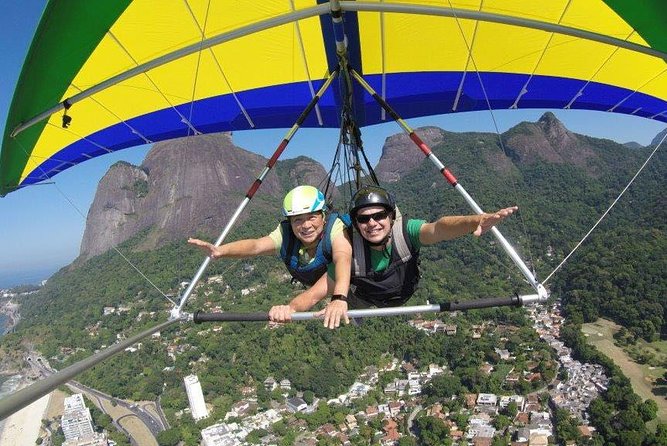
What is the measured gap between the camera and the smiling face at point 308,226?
9.91ft

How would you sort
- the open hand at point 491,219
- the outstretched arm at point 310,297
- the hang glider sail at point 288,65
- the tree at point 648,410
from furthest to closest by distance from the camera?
the tree at point 648,410, the outstretched arm at point 310,297, the hang glider sail at point 288,65, the open hand at point 491,219

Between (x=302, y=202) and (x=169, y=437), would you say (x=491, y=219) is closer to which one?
(x=302, y=202)

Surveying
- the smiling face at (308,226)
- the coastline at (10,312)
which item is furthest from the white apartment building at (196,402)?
the coastline at (10,312)

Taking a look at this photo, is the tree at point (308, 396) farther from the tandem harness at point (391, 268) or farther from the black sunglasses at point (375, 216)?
the black sunglasses at point (375, 216)

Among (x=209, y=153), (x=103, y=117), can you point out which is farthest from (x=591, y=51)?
(x=209, y=153)

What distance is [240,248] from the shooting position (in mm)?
3170

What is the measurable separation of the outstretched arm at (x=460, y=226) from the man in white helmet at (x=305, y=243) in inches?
20.2

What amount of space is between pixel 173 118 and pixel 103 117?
732mm

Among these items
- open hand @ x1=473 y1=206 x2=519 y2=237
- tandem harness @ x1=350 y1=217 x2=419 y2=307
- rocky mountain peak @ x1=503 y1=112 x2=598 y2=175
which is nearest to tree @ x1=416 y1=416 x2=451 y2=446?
tandem harness @ x1=350 y1=217 x2=419 y2=307

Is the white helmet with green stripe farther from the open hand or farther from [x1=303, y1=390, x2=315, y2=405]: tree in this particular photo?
[x1=303, y1=390, x2=315, y2=405]: tree

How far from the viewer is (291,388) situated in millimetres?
30641

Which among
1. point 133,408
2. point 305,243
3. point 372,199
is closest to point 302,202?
point 305,243

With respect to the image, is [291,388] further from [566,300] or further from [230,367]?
[566,300]

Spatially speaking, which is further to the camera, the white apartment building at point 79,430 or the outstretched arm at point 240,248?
the white apartment building at point 79,430
